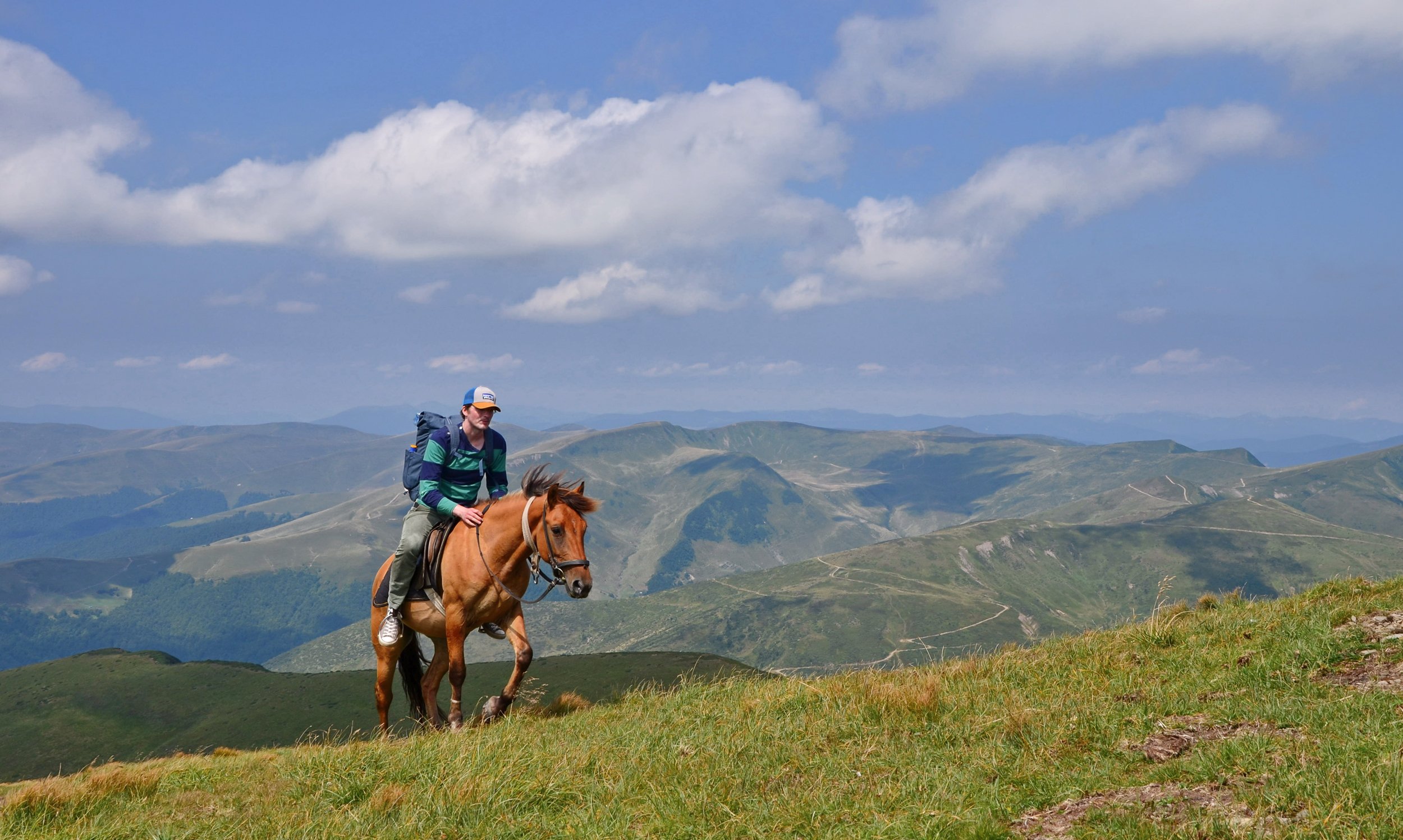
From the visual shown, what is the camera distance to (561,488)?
14773 mm

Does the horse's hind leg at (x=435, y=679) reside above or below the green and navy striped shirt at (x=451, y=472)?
below

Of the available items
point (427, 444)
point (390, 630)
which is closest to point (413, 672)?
point (390, 630)

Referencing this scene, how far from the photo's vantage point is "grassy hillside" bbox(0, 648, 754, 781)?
481 feet

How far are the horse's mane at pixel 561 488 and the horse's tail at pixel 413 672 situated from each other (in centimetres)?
466

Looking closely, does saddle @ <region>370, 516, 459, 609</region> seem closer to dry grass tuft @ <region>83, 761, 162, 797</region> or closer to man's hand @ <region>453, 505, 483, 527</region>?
man's hand @ <region>453, 505, 483, 527</region>

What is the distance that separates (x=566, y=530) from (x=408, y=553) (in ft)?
11.8

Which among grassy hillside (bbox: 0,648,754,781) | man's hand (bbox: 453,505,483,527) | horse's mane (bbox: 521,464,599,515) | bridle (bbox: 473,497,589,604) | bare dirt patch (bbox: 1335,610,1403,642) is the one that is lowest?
grassy hillside (bbox: 0,648,754,781)

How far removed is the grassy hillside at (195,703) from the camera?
146 metres

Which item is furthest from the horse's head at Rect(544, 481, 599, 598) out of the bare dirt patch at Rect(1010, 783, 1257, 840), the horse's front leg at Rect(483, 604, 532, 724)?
the bare dirt patch at Rect(1010, 783, 1257, 840)

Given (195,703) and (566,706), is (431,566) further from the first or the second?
(195,703)

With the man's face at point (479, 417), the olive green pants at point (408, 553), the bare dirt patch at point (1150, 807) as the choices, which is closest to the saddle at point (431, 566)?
the olive green pants at point (408, 553)

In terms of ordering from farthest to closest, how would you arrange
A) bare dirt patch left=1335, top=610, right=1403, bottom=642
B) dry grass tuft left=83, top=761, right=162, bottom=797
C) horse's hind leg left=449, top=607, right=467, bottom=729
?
1. horse's hind leg left=449, top=607, right=467, bottom=729
2. bare dirt patch left=1335, top=610, right=1403, bottom=642
3. dry grass tuft left=83, top=761, right=162, bottom=797

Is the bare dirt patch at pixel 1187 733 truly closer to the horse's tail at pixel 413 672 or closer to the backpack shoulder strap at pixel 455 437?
the backpack shoulder strap at pixel 455 437

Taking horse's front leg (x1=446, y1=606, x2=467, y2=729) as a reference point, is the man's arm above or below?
above
